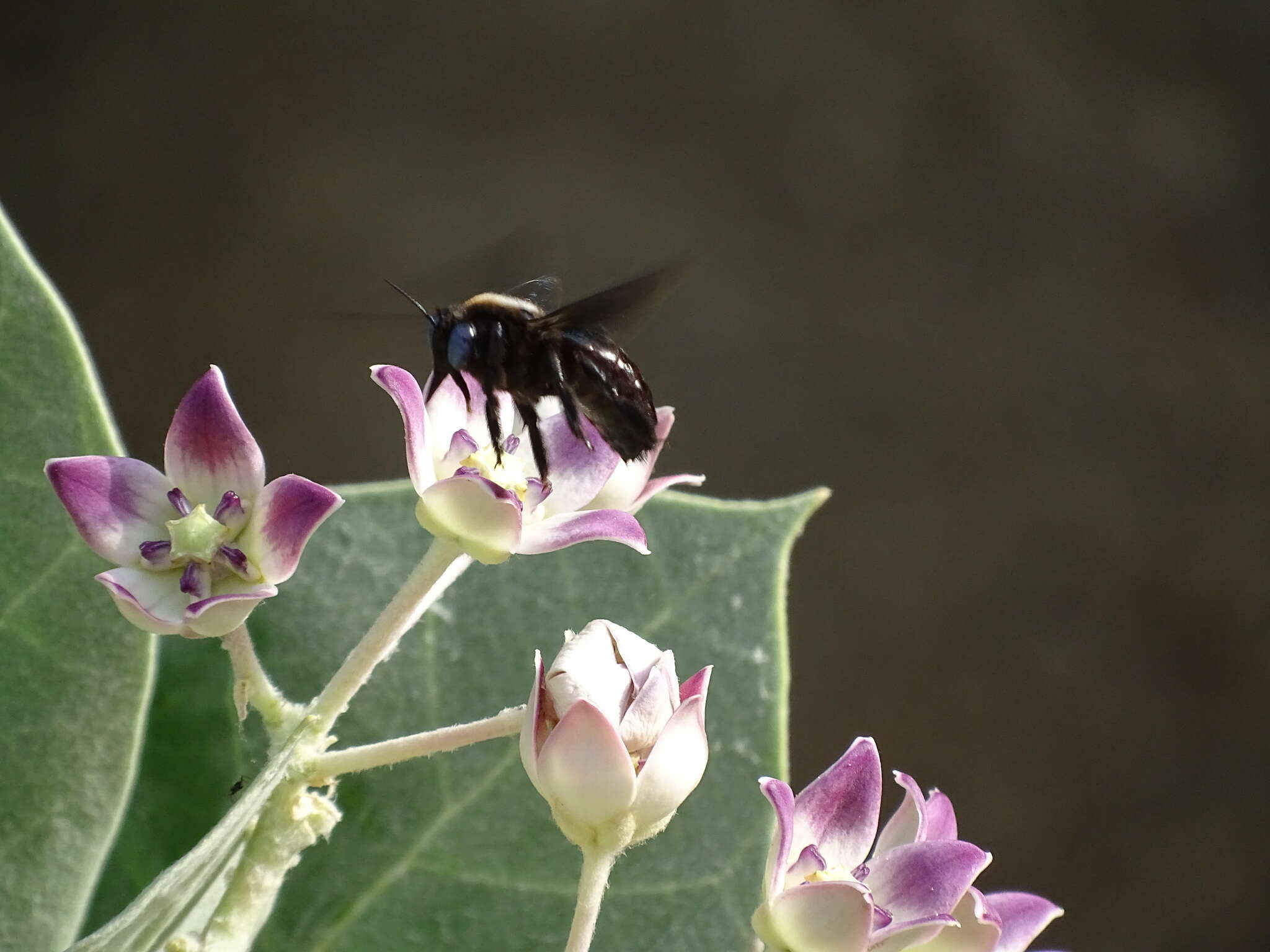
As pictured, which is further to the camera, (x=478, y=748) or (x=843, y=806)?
(x=478, y=748)

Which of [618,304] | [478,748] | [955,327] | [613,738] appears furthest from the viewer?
[955,327]

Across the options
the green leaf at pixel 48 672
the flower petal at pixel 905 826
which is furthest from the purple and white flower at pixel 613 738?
the green leaf at pixel 48 672

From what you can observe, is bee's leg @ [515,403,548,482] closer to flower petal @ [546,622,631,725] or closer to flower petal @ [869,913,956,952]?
flower petal @ [546,622,631,725]

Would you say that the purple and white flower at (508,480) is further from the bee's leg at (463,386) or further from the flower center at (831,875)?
the flower center at (831,875)

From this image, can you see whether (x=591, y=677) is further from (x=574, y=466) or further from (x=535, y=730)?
(x=574, y=466)

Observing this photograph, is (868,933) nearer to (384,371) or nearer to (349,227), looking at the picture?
(384,371)

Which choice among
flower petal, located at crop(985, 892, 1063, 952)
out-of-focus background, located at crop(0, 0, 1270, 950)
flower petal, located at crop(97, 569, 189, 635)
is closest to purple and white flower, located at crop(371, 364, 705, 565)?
flower petal, located at crop(97, 569, 189, 635)

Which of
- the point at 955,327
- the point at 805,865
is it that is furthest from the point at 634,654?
the point at 955,327
